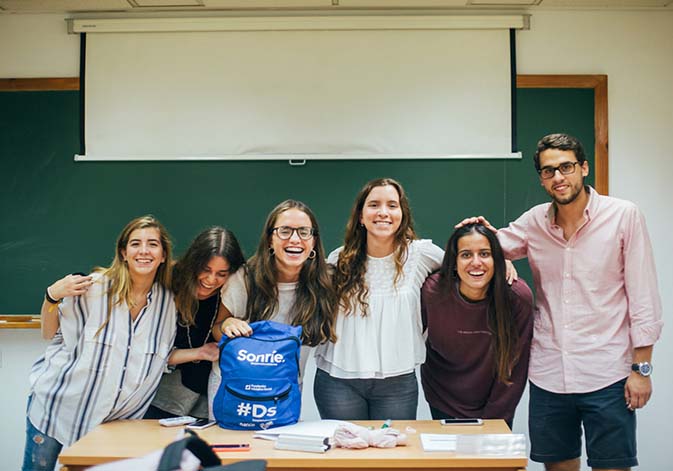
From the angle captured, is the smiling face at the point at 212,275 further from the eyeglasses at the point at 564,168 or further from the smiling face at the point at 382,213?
the eyeglasses at the point at 564,168

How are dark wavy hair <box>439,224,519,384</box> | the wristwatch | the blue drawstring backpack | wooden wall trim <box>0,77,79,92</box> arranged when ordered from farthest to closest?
wooden wall trim <box>0,77,79,92</box>
dark wavy hair <box>439,224,519,384</box>
the wristwatch
the blue drawstring backpack

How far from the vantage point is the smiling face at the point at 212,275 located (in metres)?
2.42

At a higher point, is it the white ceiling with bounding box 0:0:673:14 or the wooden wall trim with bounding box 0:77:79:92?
the white ceiling with bounding box 0:0:673:14

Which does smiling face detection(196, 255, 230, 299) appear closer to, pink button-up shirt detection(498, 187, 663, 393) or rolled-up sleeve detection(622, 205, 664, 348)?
pink button-up shirt detection(498, 187, 663, 393)

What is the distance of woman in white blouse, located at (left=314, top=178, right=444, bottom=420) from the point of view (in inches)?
94.9

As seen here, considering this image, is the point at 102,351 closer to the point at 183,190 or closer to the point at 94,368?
the point at 94,368

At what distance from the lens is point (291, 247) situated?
2.39m

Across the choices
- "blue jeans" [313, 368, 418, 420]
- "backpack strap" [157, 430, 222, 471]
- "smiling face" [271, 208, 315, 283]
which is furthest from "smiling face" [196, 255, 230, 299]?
"backpack strap" [157, 430, 222, 471]

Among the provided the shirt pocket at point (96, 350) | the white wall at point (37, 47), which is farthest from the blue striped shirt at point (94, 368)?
the white wall at point (37, 47)

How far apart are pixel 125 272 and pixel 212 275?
35cm

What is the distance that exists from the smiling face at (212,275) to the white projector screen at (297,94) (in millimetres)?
1176

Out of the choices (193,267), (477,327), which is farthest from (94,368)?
(477,327)

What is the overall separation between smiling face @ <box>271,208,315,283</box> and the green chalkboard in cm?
102

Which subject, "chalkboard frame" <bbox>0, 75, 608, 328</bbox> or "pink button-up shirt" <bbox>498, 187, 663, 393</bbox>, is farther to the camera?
"chalkboard frame" <bbox>0, 75, 608, 328</bbox>
